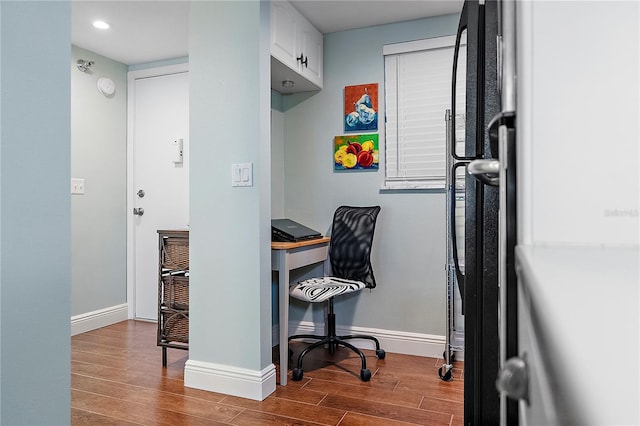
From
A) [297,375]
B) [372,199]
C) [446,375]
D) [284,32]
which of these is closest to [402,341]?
[446,375]

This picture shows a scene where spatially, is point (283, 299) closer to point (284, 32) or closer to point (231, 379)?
point (231, 379)

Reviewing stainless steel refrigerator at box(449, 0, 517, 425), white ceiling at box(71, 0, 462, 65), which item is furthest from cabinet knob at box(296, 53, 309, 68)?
stainless steel refrigerator at box(449, 0, 517, 425)

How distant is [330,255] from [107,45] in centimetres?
238

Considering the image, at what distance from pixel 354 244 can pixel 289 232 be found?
48 centimetres

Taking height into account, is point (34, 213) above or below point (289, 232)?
above

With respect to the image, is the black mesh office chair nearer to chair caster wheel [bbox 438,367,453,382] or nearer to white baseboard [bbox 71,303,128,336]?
chair caster wheel [bbox 438,367,453,382]

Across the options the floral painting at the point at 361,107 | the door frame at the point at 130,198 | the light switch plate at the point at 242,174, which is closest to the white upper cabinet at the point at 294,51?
the floral painting at the point at 361,107

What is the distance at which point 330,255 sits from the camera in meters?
3.08

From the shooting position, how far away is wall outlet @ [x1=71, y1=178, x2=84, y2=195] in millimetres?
3549

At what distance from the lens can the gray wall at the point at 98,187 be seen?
3.59 metres

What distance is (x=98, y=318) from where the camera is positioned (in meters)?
3.74

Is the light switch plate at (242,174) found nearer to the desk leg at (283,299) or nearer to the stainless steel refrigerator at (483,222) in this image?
the desk leg at (283,299)

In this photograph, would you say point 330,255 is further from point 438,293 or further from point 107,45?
point 107,45

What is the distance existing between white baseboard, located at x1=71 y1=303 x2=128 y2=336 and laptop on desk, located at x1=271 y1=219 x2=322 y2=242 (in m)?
1.88
